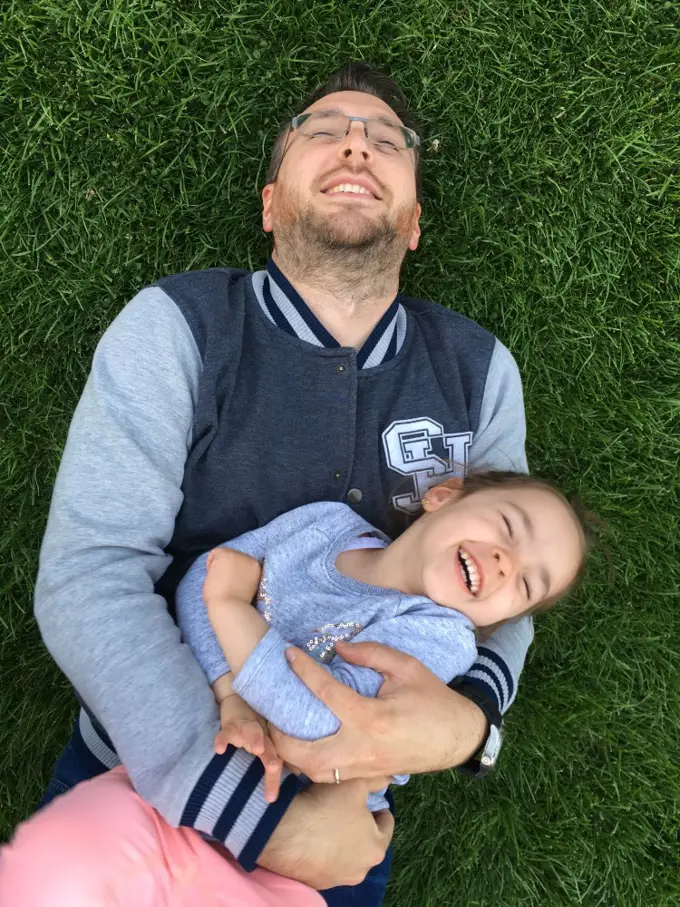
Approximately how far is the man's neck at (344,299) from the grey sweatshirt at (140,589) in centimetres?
55

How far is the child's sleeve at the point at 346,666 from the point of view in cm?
180

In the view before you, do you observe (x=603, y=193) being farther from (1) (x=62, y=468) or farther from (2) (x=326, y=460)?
(1) (x=62, y=468)

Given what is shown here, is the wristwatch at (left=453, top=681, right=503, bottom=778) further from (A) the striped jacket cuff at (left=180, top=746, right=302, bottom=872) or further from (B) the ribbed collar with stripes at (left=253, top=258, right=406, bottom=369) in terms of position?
(B) the ribbed collar with stripes at (left=253, top=258, right=406, bottom=369)

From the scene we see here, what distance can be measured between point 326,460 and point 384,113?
1.49m

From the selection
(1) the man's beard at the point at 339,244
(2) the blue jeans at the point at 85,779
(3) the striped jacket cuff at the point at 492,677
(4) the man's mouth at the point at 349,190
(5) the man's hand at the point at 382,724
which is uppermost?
(4) the man's mouth at the point at 349,190

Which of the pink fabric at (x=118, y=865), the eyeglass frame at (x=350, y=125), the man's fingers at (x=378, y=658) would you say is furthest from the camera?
the eyeglass frame at (x=350, y=125)

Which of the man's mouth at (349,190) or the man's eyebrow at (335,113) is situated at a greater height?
the man's eyebrow at (335,113)

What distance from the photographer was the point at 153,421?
2182 millimetres

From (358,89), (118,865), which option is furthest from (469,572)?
(358,89)

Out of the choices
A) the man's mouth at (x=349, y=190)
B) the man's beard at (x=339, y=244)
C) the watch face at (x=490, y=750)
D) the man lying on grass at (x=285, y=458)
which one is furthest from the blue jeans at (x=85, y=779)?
the man's mouth at (x=349, y=190)

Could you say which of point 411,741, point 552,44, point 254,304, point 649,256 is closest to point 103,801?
point 411,741

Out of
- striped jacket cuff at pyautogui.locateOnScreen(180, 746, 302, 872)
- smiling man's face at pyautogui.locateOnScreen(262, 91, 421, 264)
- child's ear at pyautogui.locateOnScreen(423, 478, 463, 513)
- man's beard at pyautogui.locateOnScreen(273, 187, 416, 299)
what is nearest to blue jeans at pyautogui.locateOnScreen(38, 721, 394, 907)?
striped jacket cuff at pyautogui.locateOnScreen(180, 746, 302, 872)

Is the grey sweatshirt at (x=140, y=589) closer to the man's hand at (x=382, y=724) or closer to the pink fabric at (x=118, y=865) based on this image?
the pink fabric at (x=118, y=865)

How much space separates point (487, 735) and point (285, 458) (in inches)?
45.6
